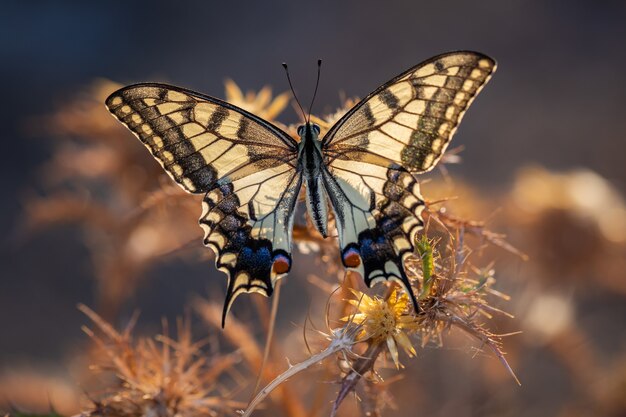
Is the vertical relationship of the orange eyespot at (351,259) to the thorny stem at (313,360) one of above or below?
above

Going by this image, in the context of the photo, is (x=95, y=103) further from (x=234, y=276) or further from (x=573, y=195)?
(x=573, y=195)

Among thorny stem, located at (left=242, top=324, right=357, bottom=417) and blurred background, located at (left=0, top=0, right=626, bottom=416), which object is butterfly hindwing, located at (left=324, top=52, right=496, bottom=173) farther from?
thorny stem, located at (left=242, top=324, right=357, bottom=417)

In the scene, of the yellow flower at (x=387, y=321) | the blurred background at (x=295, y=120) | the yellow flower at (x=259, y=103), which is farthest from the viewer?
the blurred background at (x=295, y=120)

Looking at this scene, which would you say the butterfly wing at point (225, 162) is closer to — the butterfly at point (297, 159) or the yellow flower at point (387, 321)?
the butterfly at point (297, 159)

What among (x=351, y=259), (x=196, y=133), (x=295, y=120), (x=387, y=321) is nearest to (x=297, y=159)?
(x=196, y=133)

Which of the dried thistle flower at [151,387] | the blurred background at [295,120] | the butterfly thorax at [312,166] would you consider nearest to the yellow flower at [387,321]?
the blurred background at [295,120]

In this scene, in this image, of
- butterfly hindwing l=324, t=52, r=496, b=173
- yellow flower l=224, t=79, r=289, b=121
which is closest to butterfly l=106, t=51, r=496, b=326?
butterfly hindwing l=324, t=52, r=496, b=173

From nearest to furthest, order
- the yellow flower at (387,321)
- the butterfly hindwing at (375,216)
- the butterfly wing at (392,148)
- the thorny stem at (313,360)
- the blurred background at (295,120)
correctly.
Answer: the thorny stem at (313,360) → the yellow flower at (387,321) → the butterfly hindwing at (375,216) → the butterfly wing at (392,148) → the blurred background at (295,120)
